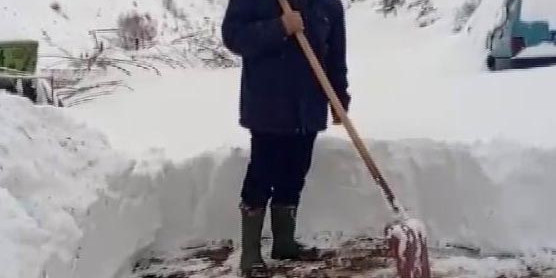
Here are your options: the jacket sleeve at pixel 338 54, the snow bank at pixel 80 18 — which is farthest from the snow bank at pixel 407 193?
the snow bank at pixel 80 18

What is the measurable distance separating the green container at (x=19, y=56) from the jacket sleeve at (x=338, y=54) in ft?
5.38

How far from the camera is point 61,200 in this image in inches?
130

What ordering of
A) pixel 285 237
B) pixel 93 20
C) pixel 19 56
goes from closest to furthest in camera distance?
1. pixel 285 237
2. pixel 19 56
3. pixel 93 20

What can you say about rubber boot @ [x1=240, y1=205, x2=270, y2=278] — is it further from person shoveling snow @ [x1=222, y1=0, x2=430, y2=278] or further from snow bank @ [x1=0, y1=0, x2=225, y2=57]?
snow bank @ [x1=0, y1=0, x2=225, y2=57]

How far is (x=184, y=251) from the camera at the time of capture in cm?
429

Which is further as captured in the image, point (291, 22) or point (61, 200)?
point (291, 22)

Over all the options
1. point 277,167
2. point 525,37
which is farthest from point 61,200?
point 525,37

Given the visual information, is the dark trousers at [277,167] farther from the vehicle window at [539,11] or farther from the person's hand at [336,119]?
the vehicle window at [539,11]

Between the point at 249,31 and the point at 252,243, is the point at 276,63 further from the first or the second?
the point at 252,243

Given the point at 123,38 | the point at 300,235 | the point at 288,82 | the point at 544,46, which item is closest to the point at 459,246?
the point at 300,235

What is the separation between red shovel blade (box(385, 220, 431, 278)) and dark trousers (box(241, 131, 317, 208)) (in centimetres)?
53

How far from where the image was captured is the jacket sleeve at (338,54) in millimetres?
3822

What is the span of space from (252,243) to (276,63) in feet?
2.40

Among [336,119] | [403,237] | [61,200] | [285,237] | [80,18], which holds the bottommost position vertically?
[285,237]
